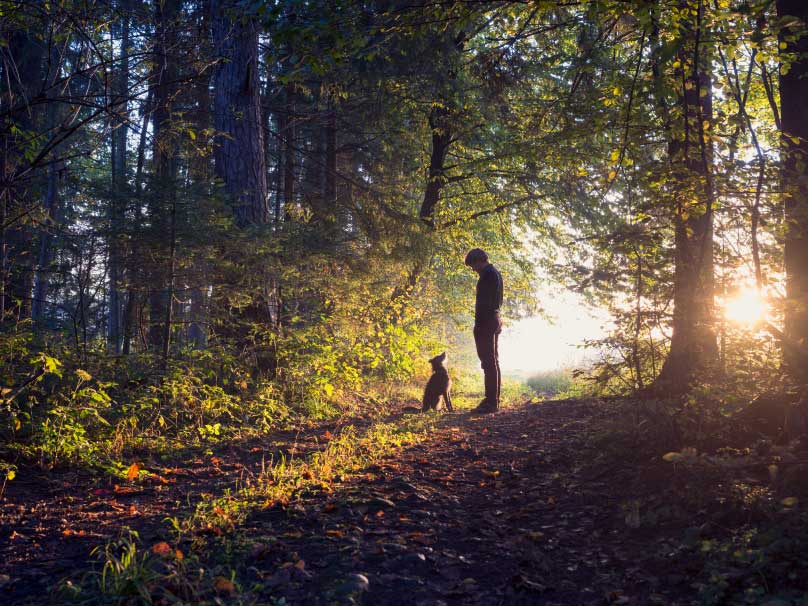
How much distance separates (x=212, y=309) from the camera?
7.73 metres

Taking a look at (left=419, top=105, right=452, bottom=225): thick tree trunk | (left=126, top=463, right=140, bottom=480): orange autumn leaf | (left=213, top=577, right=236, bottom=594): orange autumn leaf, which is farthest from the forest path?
(left=419, top=105, right=452, bottom=225): thick tree trunk

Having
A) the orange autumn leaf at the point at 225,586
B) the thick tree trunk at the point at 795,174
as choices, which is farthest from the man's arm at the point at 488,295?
the orange autumn leaf at the point at 225,586

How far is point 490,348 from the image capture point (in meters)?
8.78

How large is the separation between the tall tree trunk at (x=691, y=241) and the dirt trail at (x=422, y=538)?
1.28 metres

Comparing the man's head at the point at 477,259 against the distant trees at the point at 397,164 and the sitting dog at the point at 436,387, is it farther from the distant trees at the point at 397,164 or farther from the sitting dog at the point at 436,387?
the sitting dog at the point at 436,387

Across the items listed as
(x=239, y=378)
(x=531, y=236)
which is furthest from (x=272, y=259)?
(x=531, y=236)

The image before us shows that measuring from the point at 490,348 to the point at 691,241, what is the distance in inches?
158

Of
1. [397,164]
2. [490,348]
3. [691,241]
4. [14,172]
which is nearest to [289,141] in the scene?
[397,164]

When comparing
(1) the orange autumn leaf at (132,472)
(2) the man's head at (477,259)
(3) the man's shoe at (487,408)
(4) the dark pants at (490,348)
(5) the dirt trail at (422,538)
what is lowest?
(5) the dirt trail at (422,538)

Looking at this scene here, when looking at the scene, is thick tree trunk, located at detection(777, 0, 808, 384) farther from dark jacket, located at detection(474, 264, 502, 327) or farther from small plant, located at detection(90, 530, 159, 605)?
dark jacket, located at detection(474, 264, 502, 327)

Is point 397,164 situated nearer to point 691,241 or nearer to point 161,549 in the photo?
point 691,241

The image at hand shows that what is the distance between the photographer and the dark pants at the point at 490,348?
875cm

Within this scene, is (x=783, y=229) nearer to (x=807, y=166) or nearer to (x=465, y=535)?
(x=807, y=166)

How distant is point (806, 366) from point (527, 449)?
2.90m
